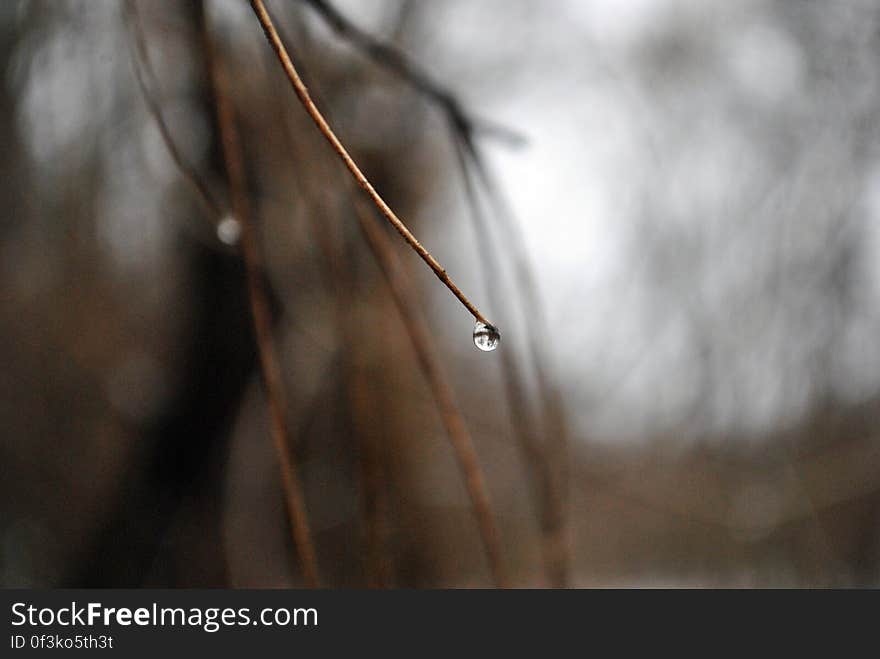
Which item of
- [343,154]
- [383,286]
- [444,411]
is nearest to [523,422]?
[444,411]

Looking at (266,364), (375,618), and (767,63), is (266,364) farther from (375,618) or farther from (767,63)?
(767,63)

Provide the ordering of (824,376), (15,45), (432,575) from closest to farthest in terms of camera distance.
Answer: (15,45), (824,376), (432,575)

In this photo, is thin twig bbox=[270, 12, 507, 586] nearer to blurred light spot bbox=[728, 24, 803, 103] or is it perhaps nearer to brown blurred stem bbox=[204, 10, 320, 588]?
brown blurred stem bbox=[204, 10, 320, 588]

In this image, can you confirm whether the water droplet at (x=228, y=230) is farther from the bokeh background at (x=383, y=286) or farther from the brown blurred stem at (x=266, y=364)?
the bokeh background at (x=383, y=286)

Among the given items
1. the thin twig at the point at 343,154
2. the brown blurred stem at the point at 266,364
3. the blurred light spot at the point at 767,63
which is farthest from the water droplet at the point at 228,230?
the blurred light spot at the point at 767,63

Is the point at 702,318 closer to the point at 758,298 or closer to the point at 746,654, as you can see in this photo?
the point at 758,298

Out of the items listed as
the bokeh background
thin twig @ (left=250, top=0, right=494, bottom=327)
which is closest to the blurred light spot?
the bokeh background

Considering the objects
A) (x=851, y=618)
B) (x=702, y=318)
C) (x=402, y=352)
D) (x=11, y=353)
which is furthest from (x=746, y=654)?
(x=11, y=353)
